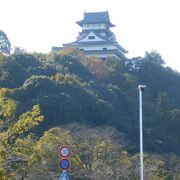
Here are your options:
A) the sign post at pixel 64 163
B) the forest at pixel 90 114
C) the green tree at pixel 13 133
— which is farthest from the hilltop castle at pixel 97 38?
the sign post at pixel 64 163

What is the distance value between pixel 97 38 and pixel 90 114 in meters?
25.6

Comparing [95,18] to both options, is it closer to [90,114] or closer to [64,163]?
[90,114]

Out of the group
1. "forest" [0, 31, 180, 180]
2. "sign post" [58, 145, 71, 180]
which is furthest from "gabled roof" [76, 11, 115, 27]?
"sign post" [58, 145, 71, 180]

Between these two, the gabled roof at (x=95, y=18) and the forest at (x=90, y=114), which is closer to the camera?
the forest at (x=90, y=114)

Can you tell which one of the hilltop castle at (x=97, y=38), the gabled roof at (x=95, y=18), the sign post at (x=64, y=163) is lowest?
the sign post at (x=64, y=163)

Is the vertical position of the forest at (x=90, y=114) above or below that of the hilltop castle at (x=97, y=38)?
below

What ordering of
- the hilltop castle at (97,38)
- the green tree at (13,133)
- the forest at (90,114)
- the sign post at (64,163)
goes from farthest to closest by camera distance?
the hilltop castle at (97,38), the forest at (90,114), the green tree at (13,133), the sign post at (64,163)

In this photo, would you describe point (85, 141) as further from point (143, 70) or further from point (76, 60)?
point (143, 70)

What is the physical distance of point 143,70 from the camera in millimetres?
51500

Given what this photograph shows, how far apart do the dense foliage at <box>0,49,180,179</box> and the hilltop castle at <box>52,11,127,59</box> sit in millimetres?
5598

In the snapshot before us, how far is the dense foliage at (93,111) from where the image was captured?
22062 mm

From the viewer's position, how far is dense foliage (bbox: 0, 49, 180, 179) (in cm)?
2206

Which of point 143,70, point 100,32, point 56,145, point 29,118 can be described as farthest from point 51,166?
point 100,32

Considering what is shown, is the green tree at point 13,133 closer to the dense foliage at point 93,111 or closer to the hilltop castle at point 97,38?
the dense foliage at point 93,111
